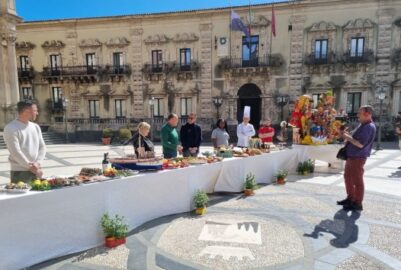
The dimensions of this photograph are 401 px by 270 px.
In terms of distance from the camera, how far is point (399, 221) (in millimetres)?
4363

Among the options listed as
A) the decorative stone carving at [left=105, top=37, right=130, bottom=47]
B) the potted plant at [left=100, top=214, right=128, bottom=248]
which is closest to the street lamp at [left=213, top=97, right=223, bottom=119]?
the decorative stone carving at [left=105, top=37, right=130, bottom=47]

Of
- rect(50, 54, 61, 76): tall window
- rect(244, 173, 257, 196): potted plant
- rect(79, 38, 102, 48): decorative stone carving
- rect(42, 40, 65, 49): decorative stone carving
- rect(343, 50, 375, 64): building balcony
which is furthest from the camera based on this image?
rect(50, 54, 61, 76): tall window

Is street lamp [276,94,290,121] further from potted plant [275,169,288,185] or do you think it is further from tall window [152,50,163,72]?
potted plant [275,169,288,185]

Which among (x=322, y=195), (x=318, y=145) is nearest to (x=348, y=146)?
(x=322, y=195)

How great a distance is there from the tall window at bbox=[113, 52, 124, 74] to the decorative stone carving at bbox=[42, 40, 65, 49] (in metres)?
5.12

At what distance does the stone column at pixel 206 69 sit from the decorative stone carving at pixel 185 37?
0.63 m

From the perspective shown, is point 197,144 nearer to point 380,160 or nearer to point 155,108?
point 380,160

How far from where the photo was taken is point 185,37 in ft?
70.5

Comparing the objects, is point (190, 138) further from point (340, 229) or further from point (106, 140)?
point (106, 140)

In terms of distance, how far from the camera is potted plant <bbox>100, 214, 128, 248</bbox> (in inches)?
140

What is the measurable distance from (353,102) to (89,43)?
22403mm

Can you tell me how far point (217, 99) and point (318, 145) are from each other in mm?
13396

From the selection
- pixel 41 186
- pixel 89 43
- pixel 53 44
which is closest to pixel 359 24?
pixel 89 43

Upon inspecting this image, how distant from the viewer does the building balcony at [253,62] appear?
2000 centimetres
